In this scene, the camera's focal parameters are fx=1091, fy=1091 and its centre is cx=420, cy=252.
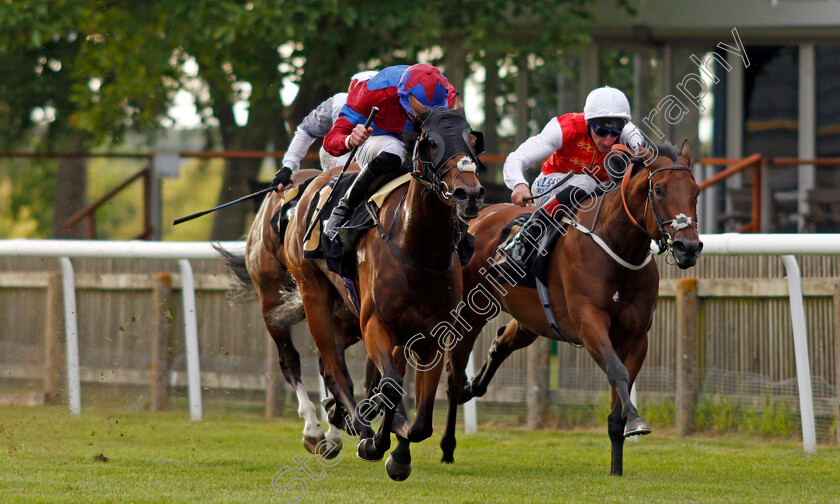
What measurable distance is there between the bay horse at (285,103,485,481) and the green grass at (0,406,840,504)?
1.09ft

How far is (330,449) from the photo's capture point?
587 cm

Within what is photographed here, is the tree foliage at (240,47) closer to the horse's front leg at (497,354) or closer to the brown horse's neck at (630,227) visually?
the horse's front leg at (497,354)

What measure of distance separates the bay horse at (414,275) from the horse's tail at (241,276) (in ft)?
6.81

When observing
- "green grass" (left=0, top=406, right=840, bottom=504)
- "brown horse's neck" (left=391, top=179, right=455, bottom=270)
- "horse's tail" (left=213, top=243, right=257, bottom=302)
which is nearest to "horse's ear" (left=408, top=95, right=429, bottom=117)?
"brown horse's neck" (left=391, top=179, right=455, bottom=270)

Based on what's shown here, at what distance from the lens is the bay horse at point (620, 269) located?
16.6ft

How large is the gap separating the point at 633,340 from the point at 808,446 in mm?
1413

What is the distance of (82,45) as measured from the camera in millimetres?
12555

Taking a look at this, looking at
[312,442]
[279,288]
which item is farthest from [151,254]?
[312,442]

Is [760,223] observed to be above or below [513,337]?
above

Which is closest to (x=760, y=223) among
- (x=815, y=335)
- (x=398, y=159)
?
(x=815, y=335)

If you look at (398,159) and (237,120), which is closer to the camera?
(398,159)

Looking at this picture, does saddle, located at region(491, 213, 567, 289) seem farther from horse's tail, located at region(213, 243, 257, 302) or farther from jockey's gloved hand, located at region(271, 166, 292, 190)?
horse's tail, located at region(213, 243, 257, 302)

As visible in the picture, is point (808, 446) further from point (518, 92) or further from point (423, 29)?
point (518, 92)

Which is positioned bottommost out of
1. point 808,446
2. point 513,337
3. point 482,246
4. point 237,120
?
point 808,446
